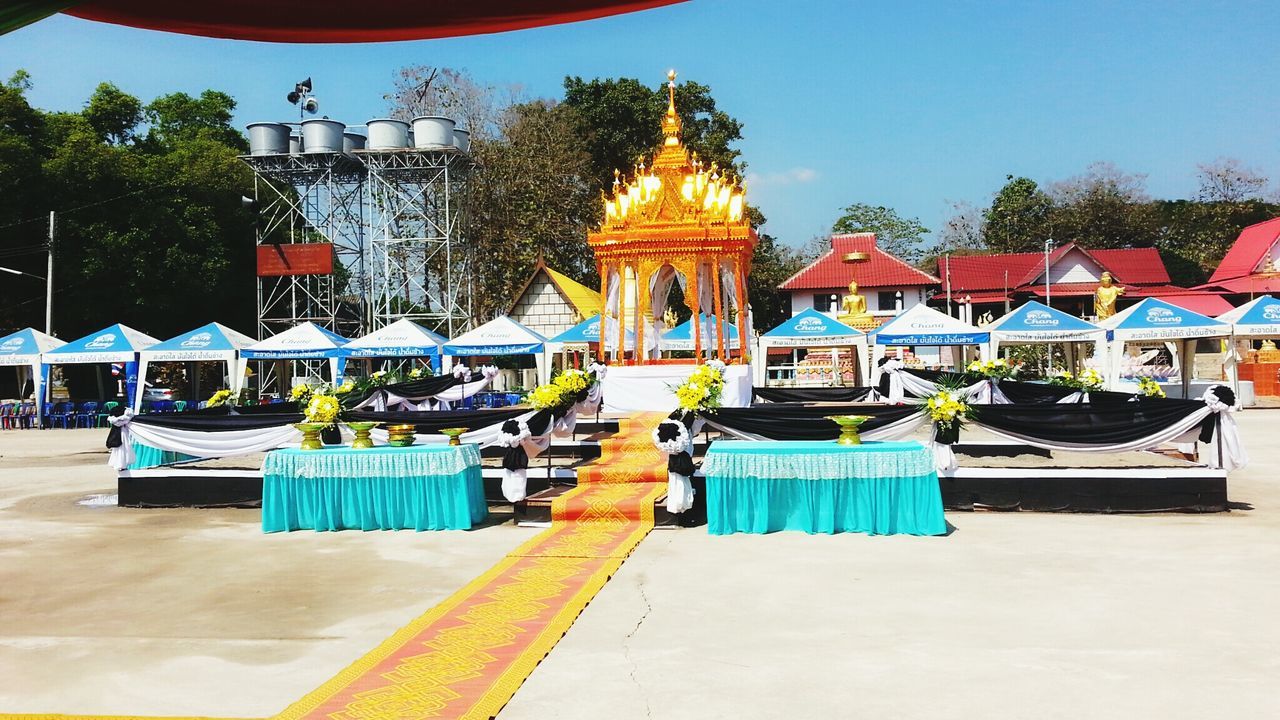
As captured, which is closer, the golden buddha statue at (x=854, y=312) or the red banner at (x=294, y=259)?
the golden buddha statue at (x=854, y=312)

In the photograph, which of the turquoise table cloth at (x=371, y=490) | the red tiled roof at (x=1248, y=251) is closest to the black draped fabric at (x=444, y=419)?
the turquoise table cloth at (x=371, y=490)

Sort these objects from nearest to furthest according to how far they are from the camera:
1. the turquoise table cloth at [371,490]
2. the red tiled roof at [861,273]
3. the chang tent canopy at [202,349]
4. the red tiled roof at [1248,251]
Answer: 1. the turquoise table cloth at [371,490]
2. the chang tent canopy at [202,349]
3. the red tiled roof at [1248,251]
4. the red tiled roof at [861,273]

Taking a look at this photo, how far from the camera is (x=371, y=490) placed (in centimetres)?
956

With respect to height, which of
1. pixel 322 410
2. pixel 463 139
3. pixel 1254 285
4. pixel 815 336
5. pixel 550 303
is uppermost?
pixel 463 139

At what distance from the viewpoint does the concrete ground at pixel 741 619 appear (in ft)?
14.6

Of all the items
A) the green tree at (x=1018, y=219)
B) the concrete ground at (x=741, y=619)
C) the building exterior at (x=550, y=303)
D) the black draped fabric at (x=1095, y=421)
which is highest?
the green tree at (x=1018, y=219)

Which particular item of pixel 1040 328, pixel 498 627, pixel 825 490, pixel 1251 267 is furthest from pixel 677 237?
pixel 1251 267

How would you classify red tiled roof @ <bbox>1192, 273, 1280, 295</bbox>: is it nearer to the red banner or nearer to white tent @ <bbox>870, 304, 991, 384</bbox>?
white tent @ <bbox>870, 304, 991, 384</bbox>

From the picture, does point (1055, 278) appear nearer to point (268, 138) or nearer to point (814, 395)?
point (814, 395)

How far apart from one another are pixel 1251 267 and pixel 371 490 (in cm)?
4450

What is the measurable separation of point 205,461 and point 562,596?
911cm

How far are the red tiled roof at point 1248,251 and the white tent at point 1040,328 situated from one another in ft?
79.3

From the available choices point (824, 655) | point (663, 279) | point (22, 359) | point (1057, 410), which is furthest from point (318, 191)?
point (824, 655)

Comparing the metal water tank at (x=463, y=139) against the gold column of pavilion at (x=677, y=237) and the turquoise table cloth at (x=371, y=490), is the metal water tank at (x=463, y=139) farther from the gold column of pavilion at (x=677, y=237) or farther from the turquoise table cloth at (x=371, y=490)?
the turquoise table cloth at (x=371, y=490)
